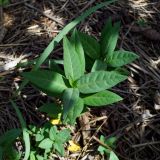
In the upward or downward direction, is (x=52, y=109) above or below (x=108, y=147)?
above

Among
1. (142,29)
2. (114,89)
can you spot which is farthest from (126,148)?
(142,29)

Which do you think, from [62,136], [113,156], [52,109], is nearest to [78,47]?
[52,109]

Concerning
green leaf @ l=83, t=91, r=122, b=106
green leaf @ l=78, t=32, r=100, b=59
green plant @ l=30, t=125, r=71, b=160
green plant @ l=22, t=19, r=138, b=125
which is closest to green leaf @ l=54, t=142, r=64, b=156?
green plant @ l=30, t=125, r=71, b=160

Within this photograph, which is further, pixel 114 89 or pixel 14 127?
pixel 114 89

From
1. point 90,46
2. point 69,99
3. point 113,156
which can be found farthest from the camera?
point 90,46

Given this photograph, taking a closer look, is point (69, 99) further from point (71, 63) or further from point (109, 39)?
point (109, 39)

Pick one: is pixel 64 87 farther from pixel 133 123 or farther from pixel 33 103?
pixel 133 123

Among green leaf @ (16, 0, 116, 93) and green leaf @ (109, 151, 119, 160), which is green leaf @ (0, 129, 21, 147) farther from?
green leaf @ (109, 151, 119, 160)
